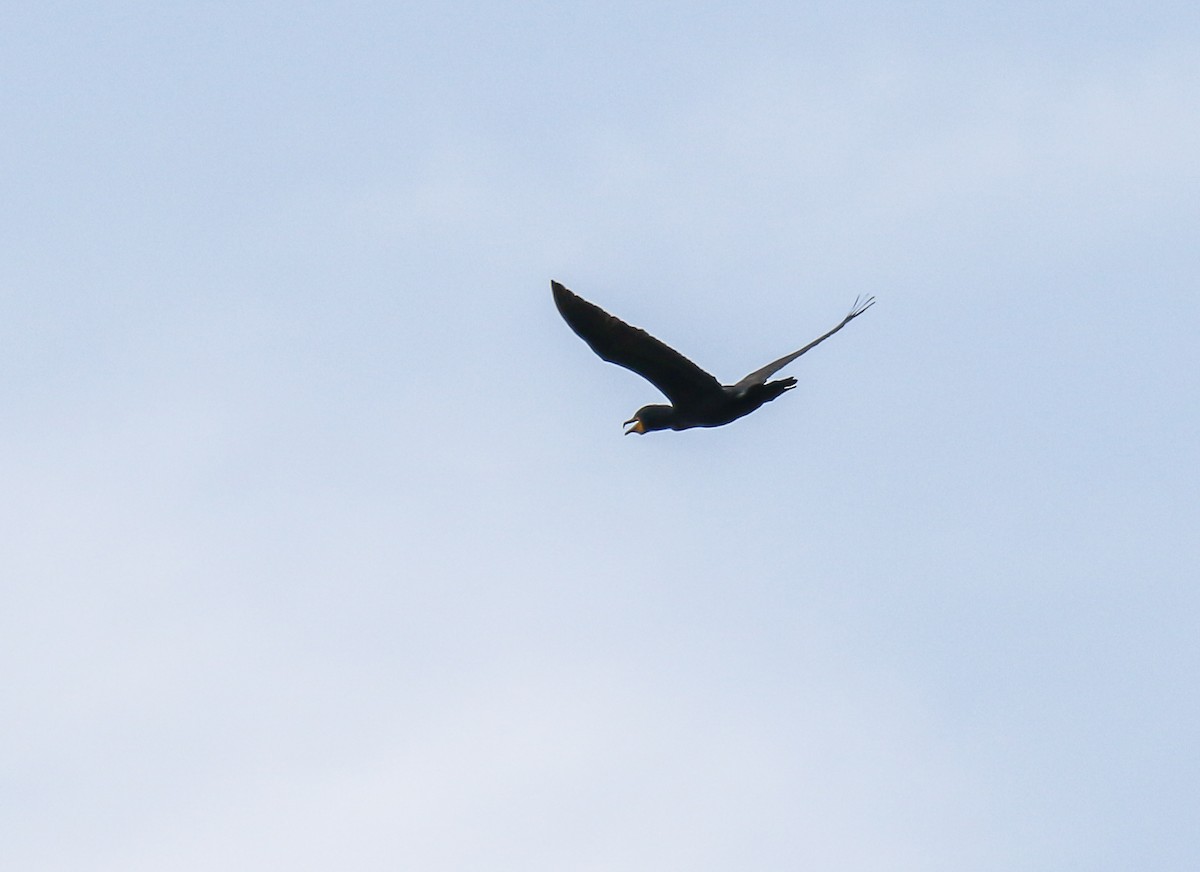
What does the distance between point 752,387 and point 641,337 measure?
1490 millimetres

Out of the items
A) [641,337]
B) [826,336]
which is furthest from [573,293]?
[826,336]

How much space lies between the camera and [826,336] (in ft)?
87.0

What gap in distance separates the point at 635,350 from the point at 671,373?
0.60 m

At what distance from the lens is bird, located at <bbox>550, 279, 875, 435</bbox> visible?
25.8m

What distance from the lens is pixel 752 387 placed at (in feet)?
85.9

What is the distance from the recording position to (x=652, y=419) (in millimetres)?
27203

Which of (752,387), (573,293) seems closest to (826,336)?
(752,387)

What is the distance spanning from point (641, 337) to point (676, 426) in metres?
1.73

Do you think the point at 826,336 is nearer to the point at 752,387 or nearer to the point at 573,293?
the point at 752,387

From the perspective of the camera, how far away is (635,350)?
2611 centimetres

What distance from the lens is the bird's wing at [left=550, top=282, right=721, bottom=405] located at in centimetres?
2575

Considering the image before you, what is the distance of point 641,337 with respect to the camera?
25844mm

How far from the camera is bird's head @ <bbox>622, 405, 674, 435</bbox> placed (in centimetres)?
2709

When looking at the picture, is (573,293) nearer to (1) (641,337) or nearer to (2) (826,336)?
(1) (641,337)
